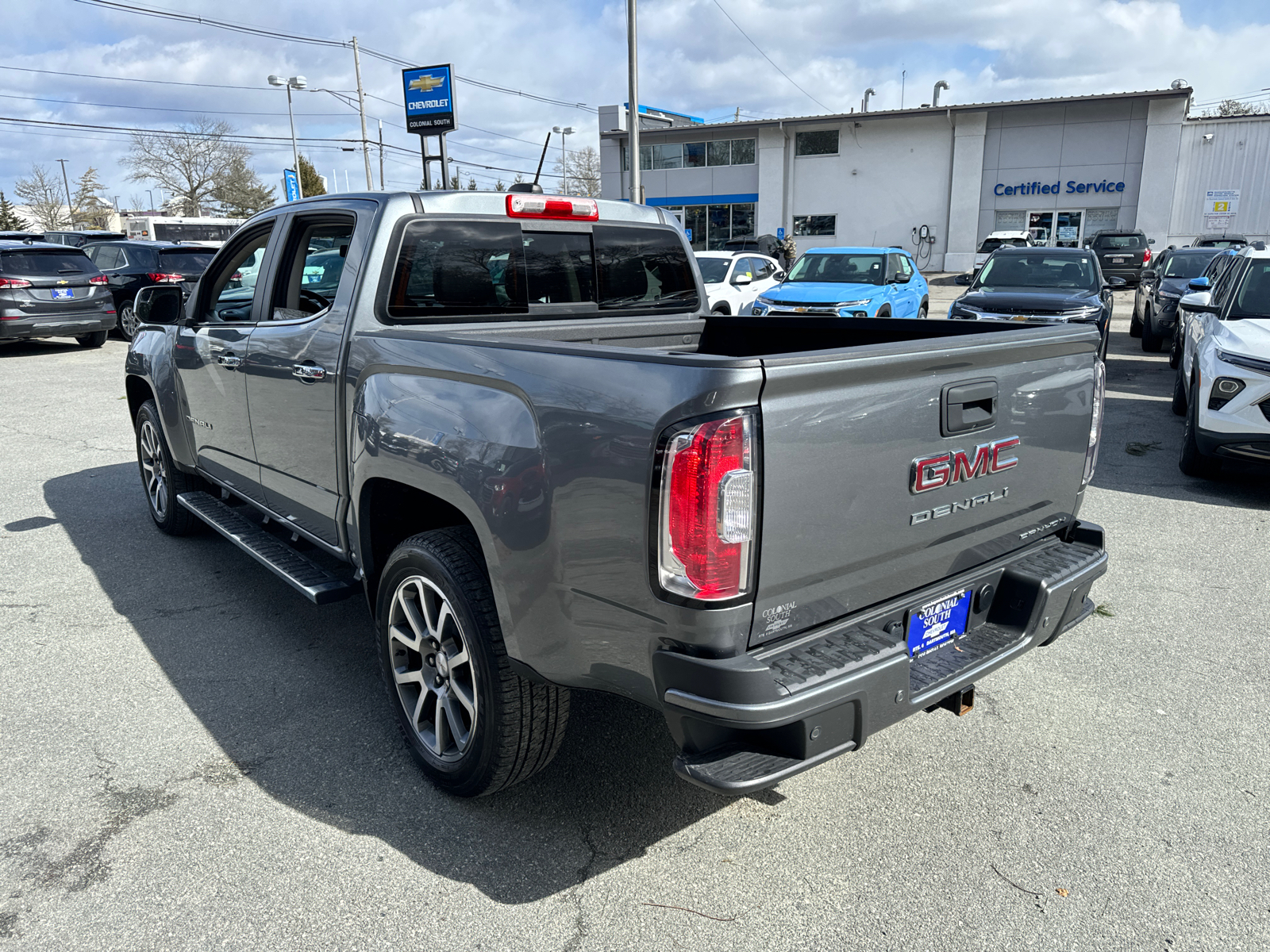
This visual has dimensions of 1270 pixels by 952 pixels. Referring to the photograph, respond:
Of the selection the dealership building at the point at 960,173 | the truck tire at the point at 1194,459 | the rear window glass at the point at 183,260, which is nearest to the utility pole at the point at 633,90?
the rear window glass at the point at 183,260

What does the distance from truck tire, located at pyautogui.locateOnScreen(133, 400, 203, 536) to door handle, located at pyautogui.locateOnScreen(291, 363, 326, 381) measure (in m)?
2.21

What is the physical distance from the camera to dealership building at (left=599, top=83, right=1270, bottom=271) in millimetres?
33750

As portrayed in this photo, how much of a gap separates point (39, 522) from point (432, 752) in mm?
4444

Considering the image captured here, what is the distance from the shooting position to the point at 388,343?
3084mm

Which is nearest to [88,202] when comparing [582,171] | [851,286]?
[582,171]

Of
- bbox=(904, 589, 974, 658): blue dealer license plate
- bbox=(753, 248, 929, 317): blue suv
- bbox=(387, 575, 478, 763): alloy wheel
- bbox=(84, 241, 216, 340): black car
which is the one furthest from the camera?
bbox=(84, 241, 216, 340): black car

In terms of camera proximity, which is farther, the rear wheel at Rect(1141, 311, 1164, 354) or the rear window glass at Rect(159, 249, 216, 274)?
the rear window glass at Rect(159, 249, 216, 274)

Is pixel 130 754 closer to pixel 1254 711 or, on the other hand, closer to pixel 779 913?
pixel 779 913

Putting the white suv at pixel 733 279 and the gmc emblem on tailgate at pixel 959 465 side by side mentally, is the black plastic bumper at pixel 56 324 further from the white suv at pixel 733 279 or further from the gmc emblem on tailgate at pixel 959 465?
the gmc emblem on tailgate at pixel 959 465

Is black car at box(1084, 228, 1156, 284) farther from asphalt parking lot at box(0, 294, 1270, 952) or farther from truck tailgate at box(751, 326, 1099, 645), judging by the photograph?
truck tailgate at box(751, 326, 1099, 645)

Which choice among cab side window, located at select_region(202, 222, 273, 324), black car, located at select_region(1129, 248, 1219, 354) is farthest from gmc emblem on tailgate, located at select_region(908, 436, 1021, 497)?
black car, located at select_region(1129, 248, 1219, 354)

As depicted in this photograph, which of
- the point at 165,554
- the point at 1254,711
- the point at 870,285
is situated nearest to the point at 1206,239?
the point at 870,285

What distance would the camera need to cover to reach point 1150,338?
15.0 meters

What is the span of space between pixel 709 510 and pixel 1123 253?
100.0 feet
